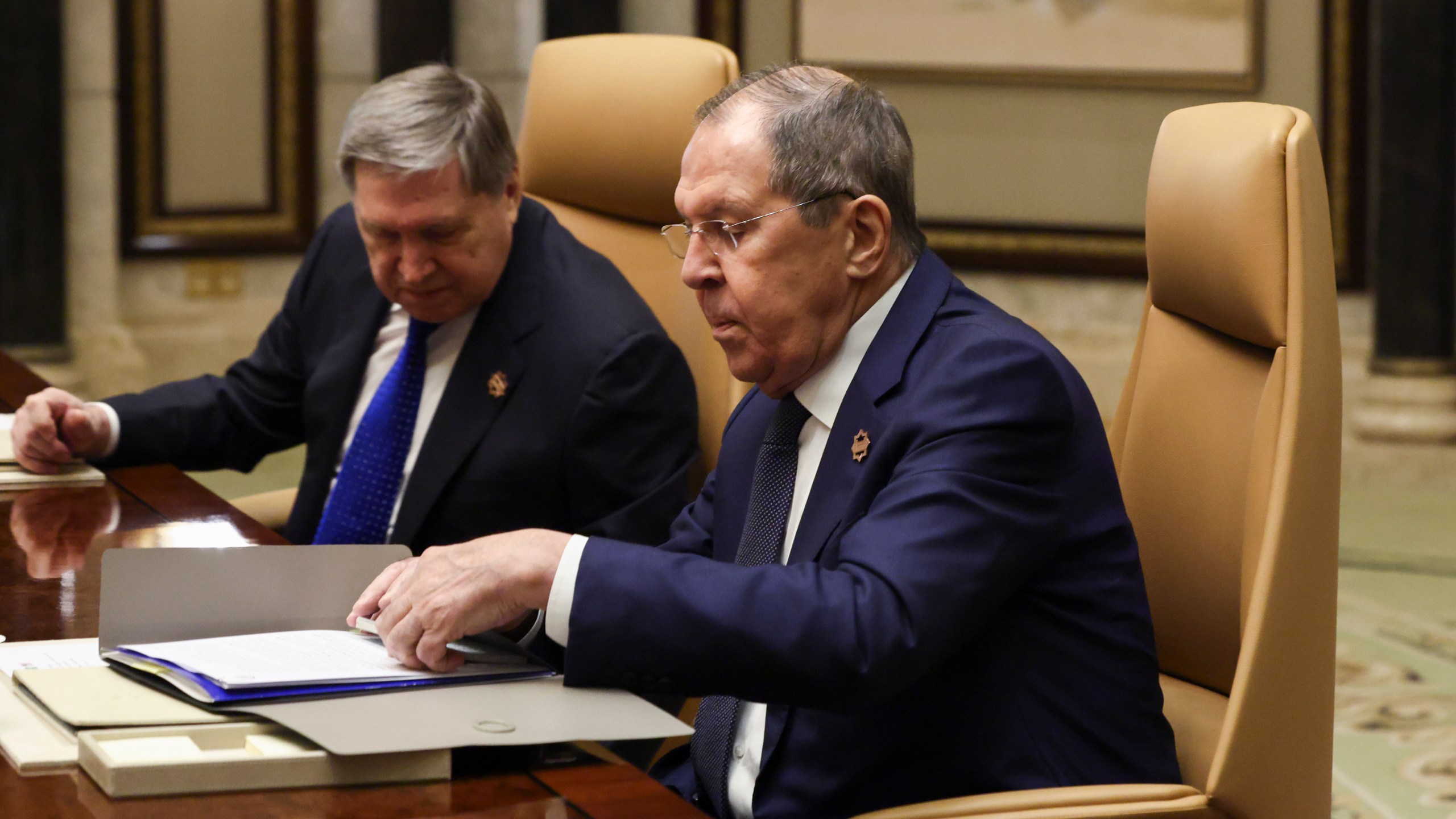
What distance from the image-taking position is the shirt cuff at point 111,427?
2.28 meters

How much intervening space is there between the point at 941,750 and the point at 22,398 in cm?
183

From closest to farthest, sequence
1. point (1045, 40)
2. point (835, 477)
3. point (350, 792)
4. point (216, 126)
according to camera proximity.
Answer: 1. point (350, 792)
2. point (835, 477)
3. point (1045, 40)
4. point (216, 126)

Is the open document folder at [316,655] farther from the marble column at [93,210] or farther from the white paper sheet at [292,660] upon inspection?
the marble column at [93,210]

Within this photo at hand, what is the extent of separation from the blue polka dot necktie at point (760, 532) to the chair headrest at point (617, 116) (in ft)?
3.19

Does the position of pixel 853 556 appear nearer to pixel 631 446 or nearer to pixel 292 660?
pixel 292 660

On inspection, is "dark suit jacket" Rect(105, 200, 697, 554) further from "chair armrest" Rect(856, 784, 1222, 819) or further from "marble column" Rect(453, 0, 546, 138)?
"marble column" Rect(453, 0, 546, 138)

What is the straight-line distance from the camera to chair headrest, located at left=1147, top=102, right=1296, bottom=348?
1.42m

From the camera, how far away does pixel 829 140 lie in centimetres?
148

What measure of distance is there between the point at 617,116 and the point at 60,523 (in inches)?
41.6

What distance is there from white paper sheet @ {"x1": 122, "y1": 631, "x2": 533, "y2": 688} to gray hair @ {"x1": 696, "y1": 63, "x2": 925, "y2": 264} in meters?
0.51

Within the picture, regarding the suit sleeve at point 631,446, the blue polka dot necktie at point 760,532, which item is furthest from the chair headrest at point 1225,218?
the suit sleeve at point 631,446

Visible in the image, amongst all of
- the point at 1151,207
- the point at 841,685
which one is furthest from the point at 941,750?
the point at 1151,207

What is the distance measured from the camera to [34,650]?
4.52 ft

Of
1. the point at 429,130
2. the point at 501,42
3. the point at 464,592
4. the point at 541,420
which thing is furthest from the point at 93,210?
the point at 464,592
